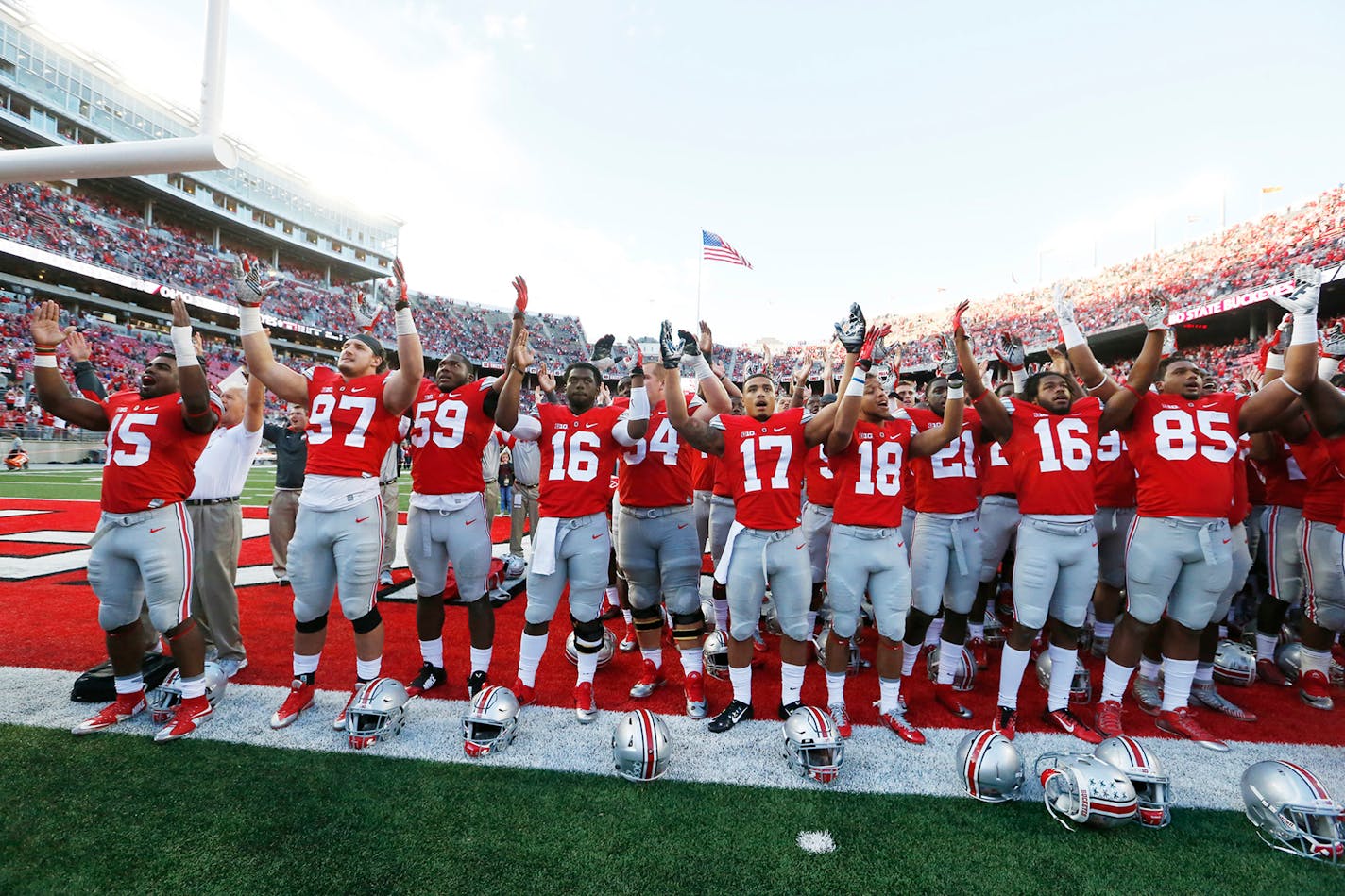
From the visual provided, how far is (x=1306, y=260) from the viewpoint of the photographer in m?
22.4

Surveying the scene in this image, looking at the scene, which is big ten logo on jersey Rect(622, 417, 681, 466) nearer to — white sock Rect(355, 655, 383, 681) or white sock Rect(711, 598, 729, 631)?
white sock Rect(711, 598, 729, 631)

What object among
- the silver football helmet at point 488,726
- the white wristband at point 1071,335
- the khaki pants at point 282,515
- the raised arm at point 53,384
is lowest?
the silver football helmet at point 488,726

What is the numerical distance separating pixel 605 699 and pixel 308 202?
5807cm

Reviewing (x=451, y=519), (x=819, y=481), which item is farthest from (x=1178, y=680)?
(x=451, y=519)

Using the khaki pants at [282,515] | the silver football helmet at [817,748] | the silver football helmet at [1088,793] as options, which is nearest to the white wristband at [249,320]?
the khaki pants at [282,515]

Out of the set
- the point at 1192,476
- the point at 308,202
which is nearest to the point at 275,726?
the point at 1192,476

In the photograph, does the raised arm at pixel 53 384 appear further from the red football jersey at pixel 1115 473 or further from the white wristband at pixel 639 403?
the red football jersey at pixel 1115 473

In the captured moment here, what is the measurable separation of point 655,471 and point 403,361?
1918 millimetres

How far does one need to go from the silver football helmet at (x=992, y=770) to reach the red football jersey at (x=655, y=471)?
2.45 m

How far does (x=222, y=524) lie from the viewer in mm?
4848

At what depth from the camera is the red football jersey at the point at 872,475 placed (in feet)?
13.4

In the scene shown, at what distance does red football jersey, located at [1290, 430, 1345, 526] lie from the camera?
4.48 meters

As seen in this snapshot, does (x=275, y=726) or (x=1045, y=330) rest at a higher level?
(x=1045, y=330)

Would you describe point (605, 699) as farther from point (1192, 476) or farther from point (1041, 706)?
point (1192, 476)
